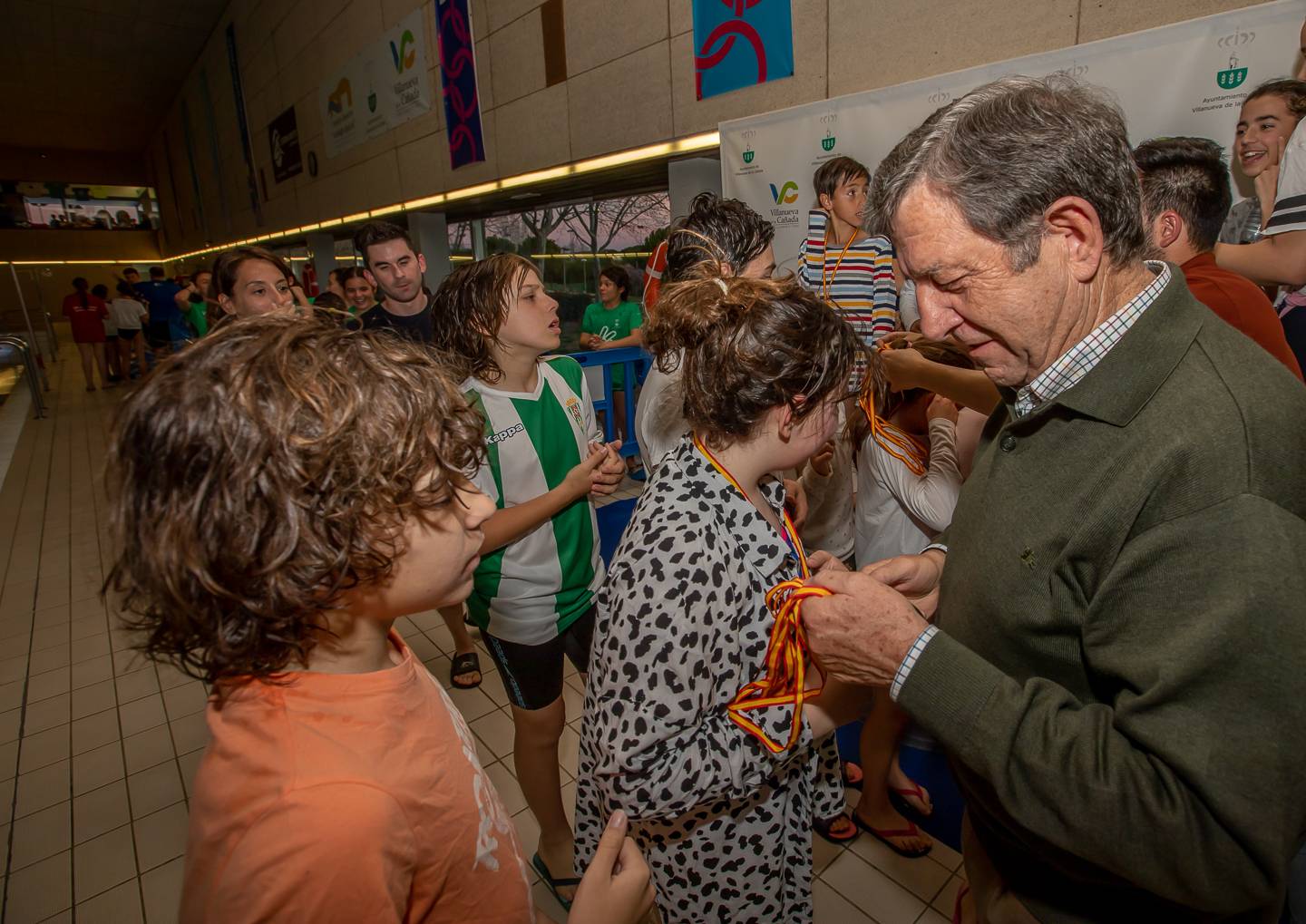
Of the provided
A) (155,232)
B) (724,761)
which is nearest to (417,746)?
(724,761)

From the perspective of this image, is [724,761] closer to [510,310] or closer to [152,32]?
[510,310]

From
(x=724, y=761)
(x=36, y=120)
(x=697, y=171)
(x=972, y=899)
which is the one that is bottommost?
(x=972, y=899)

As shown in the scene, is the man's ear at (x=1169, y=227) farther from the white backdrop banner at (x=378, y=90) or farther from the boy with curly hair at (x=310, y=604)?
the white backdrop banner at (x=378, y=90)

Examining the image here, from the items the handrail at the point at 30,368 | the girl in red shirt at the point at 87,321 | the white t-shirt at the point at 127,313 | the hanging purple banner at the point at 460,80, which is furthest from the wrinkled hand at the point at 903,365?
the white t-shirt at the point at 127,313

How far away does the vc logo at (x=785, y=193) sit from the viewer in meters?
4.10

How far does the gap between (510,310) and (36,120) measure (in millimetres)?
27689

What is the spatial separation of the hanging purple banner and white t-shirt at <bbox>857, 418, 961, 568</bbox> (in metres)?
6.49

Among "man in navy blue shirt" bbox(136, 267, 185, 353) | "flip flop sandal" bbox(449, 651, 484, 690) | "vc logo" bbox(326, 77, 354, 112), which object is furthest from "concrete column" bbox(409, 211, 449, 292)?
"flip flop sandal" bbox(449, 651, 484, 690)

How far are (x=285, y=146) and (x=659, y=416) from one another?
13.9 metres

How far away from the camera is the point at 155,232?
24750mm

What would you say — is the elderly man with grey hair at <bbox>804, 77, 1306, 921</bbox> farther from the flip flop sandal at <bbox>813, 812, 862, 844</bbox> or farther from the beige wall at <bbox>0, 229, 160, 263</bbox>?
the beige wall at <bbox>0, 229, 160, 263</bbox>

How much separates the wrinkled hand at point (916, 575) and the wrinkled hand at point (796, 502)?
360 millimetres

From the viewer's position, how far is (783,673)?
112 cm

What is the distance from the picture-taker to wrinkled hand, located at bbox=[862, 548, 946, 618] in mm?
1333
